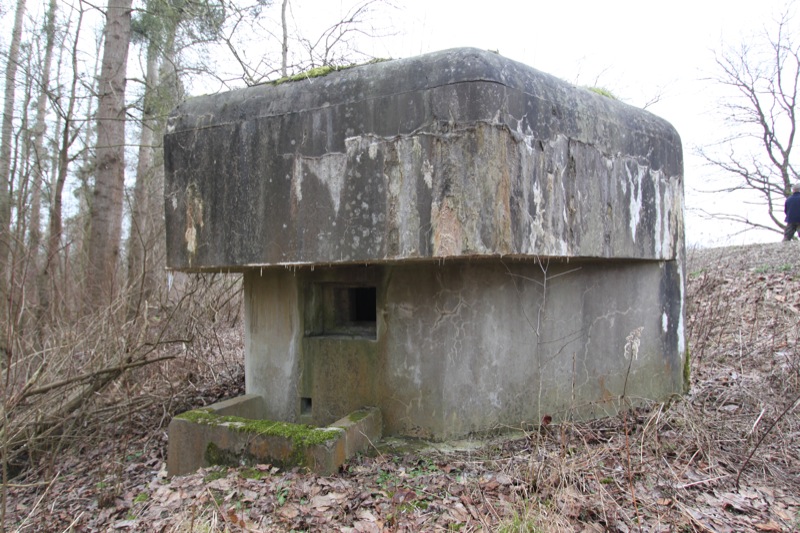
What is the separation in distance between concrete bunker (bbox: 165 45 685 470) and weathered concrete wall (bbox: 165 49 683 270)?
1 cm

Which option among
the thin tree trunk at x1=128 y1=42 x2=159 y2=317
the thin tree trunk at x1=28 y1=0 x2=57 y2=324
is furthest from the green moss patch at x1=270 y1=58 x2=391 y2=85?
the thin tree trunk at x1=28 y1=0 x2=57 y2=324

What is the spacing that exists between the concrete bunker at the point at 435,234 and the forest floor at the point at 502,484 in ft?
1.33

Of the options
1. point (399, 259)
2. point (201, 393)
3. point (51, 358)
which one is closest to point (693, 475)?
point (399, 259)

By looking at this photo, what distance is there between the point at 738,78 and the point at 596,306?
1606cm

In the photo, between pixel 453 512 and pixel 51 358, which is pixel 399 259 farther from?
pixel 51 358

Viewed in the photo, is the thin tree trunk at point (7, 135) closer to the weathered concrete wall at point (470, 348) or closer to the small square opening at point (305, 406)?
the small square opening at point (305, 406)

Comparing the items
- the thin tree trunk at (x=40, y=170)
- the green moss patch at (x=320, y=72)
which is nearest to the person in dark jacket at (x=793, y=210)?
the green moss patch at (x=320, y=72)

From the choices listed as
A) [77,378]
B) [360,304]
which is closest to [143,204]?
[77,378]

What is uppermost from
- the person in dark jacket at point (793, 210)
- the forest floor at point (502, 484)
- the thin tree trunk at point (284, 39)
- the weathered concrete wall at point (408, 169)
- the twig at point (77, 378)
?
the thin tree trunk at point (284, 39)

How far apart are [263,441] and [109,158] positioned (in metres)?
5.28

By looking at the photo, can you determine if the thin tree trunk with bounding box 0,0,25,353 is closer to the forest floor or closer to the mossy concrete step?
the forest floor

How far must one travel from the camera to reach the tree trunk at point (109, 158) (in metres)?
6.89

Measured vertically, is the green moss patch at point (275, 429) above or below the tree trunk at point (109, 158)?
below

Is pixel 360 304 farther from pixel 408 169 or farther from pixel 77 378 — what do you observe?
pixel 77 378
